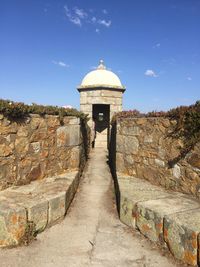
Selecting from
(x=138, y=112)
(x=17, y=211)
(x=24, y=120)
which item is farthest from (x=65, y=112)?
(x=17, y=211)

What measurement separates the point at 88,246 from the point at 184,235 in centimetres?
128

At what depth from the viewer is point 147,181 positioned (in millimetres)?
4992

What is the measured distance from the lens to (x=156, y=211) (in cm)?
327

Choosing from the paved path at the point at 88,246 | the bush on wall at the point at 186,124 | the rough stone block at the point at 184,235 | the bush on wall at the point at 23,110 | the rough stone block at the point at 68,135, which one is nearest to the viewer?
the rough stone block at the point at 184,235

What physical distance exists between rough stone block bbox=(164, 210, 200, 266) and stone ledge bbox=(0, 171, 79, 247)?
1.75 m

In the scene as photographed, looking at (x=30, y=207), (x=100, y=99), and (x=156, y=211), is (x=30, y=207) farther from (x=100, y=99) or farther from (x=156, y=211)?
(x=100, y=99)

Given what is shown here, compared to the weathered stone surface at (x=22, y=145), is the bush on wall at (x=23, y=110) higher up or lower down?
higher up

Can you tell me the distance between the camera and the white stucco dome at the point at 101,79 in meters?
11.6

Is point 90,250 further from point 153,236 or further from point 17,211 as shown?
point 17,211

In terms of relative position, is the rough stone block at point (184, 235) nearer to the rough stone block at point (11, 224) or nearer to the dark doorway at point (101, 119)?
the rough stone block at point (11, 224)

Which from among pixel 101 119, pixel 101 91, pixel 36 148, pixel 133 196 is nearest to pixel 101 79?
pixel 101 91

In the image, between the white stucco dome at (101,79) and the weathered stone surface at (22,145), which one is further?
the white stucco dome at (101,79)

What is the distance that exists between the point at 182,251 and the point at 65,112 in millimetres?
3654

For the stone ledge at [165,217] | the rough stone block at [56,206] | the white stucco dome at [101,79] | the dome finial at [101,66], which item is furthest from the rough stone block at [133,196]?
the dome finial at [101,66]
